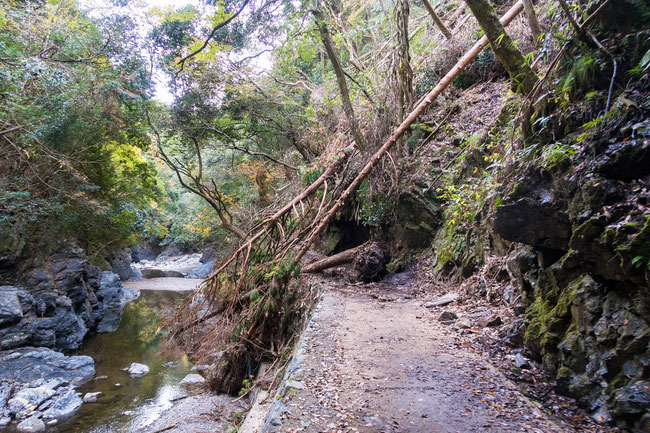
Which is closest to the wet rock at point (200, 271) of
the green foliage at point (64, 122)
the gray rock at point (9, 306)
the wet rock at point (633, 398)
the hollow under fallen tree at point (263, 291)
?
the green foliage at point (64, 122)

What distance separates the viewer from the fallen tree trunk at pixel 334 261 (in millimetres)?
7609

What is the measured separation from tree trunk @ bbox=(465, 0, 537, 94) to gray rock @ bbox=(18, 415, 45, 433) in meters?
9.14

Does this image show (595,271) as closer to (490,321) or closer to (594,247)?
(594,247)

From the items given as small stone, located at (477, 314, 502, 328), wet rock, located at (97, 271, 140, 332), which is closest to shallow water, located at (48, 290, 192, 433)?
wet rock, located at (97, 271, 140, 332)

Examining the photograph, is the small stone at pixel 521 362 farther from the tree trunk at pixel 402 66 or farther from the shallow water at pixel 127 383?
the shallow water at pixel 127 383

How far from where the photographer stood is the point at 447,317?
4434 millimetres

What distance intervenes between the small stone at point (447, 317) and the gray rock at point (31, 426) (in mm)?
7113

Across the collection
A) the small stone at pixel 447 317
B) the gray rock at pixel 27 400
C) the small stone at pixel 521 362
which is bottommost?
the small stone at pixel 447 317

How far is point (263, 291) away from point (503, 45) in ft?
16.5

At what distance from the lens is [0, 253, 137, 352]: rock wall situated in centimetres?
801

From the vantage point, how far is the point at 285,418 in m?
2.35

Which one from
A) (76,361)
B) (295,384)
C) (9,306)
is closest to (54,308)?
(9,306)

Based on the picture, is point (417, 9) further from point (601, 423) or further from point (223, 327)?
point (601, 423)

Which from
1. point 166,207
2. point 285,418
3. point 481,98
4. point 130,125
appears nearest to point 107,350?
point 130,125
